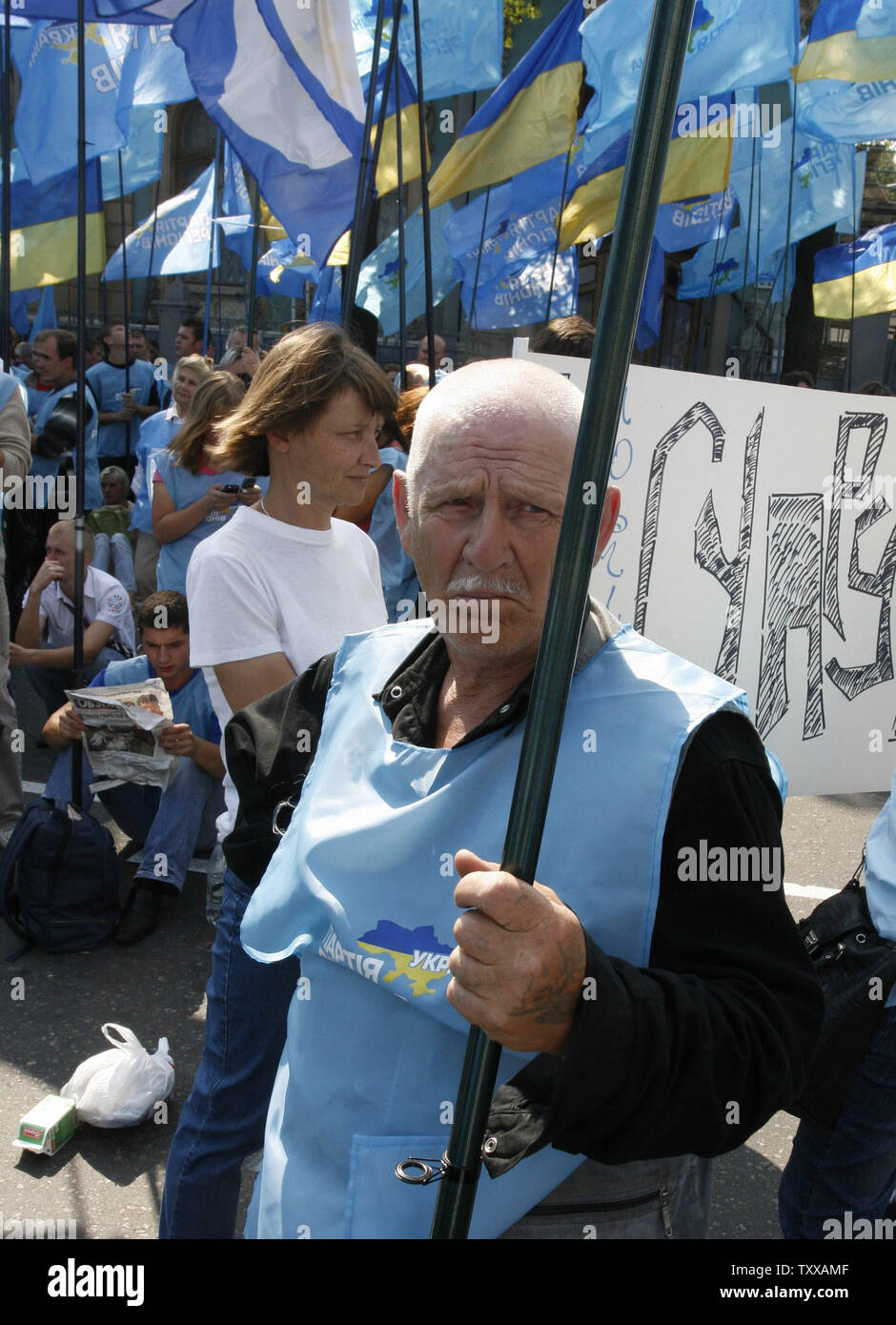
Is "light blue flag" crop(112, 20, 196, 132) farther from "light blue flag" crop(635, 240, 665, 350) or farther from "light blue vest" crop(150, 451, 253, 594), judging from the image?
"light blue vest" crop(150, 451, 253, 594)

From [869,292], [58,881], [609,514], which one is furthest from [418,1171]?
[869,292]

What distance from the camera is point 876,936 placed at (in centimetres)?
202

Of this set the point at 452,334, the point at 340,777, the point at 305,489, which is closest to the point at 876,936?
the point at 340,777

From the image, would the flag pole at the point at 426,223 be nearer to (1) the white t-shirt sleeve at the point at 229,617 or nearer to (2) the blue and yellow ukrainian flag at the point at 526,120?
(2) the blue and yellow ukrainian flag at the point at 526,120

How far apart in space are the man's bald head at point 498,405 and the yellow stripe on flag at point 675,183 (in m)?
5.98

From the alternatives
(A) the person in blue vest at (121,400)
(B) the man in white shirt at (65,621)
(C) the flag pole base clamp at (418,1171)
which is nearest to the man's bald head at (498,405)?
(C) the flag pole base clamp at (418,1171)

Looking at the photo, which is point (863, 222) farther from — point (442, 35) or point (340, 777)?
point (340, 777)

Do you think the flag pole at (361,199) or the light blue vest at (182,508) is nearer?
the flag pole at (361,199)

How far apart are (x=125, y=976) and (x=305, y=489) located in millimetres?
1980

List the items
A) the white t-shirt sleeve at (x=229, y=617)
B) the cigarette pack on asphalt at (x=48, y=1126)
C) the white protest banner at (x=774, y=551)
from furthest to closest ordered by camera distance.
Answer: the white protest banner at (x=774, y=551)
the cigarette pack on asphalt at (x=48, y=1126)
the white t-shirt sleeve at (x=229, y=617)

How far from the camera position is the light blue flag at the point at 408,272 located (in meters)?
9.62

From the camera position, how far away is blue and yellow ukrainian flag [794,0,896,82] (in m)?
6.50

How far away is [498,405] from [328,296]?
8419 millimetres

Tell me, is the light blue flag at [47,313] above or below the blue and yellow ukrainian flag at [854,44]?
below
